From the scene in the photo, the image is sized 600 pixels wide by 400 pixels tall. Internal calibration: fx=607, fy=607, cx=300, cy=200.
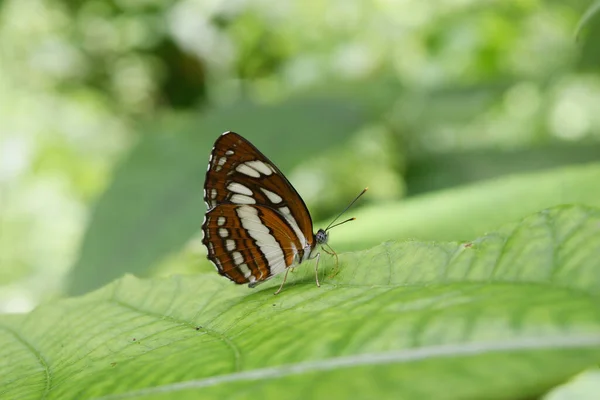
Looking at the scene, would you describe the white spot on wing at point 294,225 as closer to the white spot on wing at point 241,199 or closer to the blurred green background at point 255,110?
the white spot on wing at point 241,199

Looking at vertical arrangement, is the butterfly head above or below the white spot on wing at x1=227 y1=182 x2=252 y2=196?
below

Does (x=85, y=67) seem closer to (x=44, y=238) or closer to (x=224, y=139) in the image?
(x=44, y=238)

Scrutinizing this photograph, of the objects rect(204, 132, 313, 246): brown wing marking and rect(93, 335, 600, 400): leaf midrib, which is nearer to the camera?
rect(93, 335, 600, 400): leaf midrib

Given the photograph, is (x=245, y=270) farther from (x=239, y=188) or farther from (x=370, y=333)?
(x=370, y=333)

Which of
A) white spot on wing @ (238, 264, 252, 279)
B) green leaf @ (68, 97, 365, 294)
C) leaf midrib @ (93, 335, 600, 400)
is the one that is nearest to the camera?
leaf midrib @ (93, 335, 600, 400)

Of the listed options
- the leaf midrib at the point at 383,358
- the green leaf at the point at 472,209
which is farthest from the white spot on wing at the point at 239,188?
the leaf midrib at the point at 383,358

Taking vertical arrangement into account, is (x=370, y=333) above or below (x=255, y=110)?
below

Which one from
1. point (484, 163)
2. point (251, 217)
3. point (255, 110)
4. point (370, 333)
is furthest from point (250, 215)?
point (484, 163)

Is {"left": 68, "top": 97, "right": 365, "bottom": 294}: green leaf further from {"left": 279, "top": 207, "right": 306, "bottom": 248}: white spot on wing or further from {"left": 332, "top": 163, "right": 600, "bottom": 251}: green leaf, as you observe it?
{"left": 279, "top": 207, "right": 306, "bottom": 248}: white spot on wing

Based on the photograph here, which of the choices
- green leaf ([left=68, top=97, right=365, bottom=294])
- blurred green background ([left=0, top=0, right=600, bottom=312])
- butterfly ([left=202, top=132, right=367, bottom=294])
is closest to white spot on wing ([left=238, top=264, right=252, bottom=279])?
butterfly ([left=202, top=132, right=367, bottom=294])
